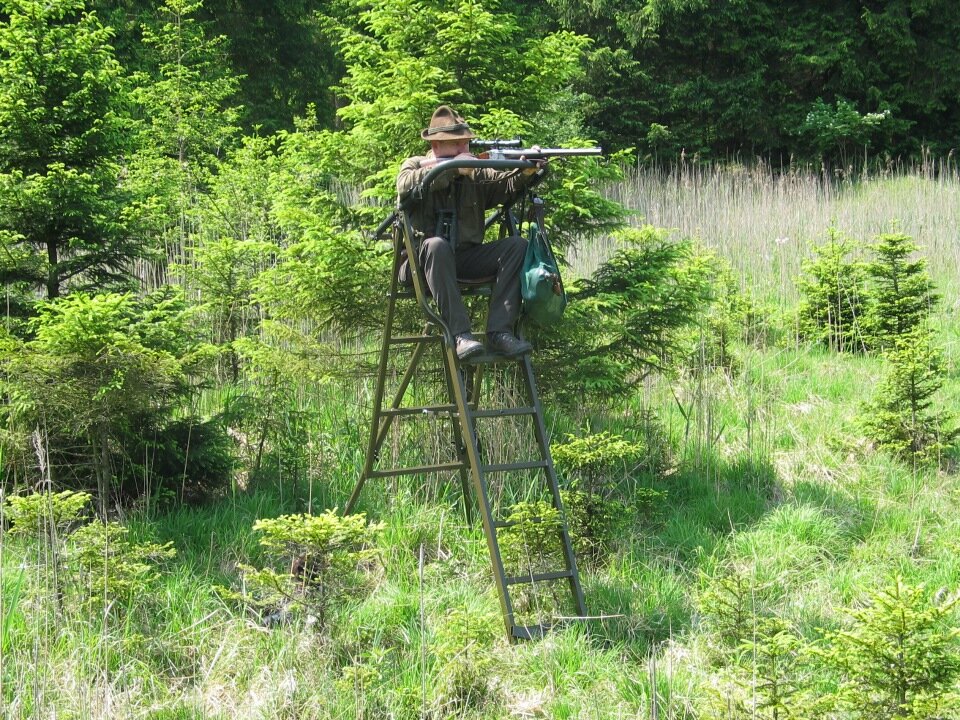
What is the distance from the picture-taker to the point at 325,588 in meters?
4.24

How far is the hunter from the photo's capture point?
4547 mm

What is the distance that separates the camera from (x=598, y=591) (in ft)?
15.4

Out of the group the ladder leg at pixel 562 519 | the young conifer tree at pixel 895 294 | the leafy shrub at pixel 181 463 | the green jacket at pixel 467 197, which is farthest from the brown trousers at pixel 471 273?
the young conifer tree at pixel 895 294

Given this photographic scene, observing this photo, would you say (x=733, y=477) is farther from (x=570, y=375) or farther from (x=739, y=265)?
(x=739, y=265)

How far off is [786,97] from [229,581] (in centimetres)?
2066

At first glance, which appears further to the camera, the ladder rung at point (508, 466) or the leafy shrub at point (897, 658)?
the ladder rung at point (508, 466)

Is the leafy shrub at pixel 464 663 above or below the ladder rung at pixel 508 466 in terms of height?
below

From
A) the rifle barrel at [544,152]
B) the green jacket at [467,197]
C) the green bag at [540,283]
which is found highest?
the rifle barrel at [544,152]

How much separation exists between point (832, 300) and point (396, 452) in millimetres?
4725

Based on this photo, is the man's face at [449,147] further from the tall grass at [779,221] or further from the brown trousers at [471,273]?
the tall grass at [779,221]

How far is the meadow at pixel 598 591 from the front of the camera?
371 cm

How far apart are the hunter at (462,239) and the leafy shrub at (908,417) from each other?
9.19 ft

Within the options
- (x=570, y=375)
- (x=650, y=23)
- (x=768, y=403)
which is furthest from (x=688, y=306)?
(x=650, y=23)

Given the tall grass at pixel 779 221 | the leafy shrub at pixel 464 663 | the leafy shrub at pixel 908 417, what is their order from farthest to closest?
the tall grass at pixel 779 221 → the leafy shrub at pixel 908 417 → the leafy shrub at pixel 464 663
